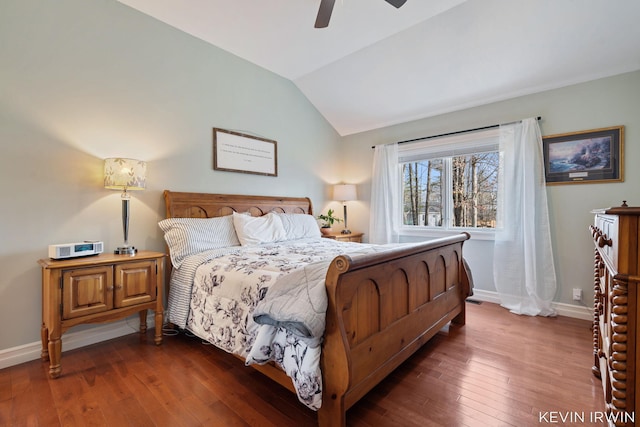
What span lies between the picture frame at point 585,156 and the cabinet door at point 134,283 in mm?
3994

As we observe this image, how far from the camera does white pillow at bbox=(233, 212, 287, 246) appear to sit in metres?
2.97

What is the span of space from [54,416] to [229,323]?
988 millimetres

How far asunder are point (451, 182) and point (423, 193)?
41cm

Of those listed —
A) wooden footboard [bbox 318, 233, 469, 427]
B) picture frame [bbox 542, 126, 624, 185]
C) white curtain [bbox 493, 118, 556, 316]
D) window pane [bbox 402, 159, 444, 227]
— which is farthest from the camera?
window pane [bbox 402, 159, 444, 227]

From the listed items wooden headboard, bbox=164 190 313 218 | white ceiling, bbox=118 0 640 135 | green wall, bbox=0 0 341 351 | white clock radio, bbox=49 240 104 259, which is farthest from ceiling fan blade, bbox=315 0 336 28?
white clock radio, bbox=49 240 104 259

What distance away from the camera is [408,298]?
197 cm

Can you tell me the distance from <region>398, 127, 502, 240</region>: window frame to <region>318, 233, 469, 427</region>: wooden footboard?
1.51 metres

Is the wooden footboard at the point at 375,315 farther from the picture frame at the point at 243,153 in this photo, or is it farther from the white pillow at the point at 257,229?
the picture frame at the point at 243,153

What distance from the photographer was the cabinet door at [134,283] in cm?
222

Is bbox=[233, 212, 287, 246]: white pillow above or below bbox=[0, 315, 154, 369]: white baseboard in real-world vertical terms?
above

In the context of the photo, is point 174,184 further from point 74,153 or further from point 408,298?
point 408,298

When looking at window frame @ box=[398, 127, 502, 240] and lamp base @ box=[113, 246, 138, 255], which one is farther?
window frame @ box=[398, 127, 502, 240]

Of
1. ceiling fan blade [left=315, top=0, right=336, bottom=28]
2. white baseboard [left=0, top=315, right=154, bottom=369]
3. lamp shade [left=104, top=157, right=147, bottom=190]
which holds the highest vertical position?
ceiling fan blade [left=315, top=0, right=336, bottom=28]

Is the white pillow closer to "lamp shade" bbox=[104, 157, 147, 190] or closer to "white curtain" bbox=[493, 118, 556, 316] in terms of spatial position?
"lamp shade" bbox=[104, 157, 147, 190]
